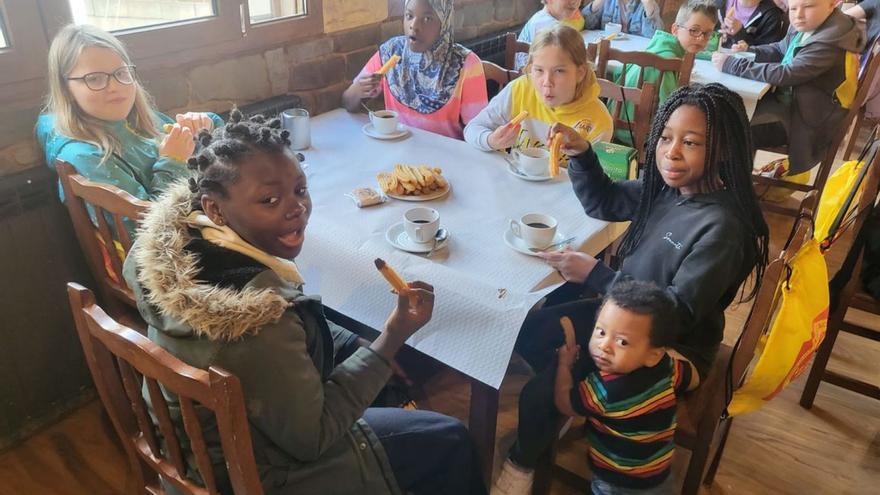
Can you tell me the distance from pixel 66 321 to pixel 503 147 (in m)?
1.38

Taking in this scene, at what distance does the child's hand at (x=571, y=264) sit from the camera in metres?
1.36

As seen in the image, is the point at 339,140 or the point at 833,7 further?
the point at 833,7

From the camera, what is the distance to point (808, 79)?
2.79m

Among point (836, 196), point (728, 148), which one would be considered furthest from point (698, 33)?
point (728, 148)

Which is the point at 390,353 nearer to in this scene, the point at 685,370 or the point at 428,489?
the point at 428,489

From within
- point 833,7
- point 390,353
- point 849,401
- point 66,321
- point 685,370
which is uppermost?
point 833,7

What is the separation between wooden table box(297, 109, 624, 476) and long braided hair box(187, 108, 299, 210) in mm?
387

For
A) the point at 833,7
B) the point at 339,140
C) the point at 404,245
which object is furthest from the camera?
the point at 833,7

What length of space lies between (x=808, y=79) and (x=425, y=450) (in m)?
2.52

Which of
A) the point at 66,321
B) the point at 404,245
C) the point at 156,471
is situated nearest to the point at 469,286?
the point at 404,245

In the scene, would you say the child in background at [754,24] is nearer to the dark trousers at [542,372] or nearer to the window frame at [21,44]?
the dark trousers at [542,372]

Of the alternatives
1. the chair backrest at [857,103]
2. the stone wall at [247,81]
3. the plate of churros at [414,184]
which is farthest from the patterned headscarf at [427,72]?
the chair backrest at [857,103]

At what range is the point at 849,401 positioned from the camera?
6.78 feet

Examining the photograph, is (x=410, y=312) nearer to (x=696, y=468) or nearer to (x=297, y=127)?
(x=696, y=468)
